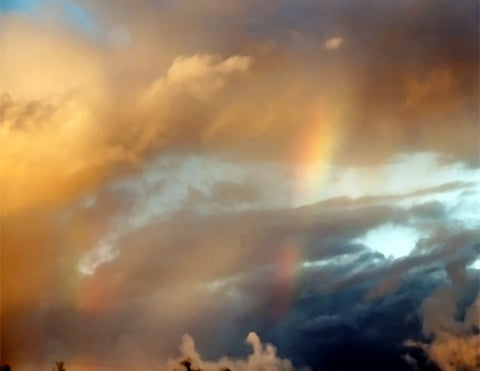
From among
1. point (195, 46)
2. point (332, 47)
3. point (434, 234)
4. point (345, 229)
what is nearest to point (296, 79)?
point (332, 47)

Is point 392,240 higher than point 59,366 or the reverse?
higher

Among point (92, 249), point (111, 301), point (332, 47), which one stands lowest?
point (111, 301)

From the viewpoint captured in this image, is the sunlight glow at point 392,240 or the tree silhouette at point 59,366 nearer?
the tree silhouette at point 59,366

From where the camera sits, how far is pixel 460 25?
2.76m

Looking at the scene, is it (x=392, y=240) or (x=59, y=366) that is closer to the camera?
(x=59, y=366)

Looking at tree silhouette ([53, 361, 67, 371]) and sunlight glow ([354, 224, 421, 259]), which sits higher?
sunlight glow ([354, 224, 421, 259])

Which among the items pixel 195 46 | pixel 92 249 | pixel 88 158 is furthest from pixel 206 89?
pixel 92 249

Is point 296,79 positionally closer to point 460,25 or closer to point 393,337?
point 460,25

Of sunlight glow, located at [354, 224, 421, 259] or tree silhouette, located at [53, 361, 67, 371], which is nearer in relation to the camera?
tree silhouette, located at [53, 361, 67, 371]

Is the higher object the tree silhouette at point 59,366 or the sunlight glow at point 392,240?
the sunlight glow at point 392,240

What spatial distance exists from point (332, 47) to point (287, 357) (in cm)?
118

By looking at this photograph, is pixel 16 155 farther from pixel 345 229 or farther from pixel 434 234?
pixel 434 234

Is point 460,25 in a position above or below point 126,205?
above

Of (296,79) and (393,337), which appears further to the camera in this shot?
(296,79)
